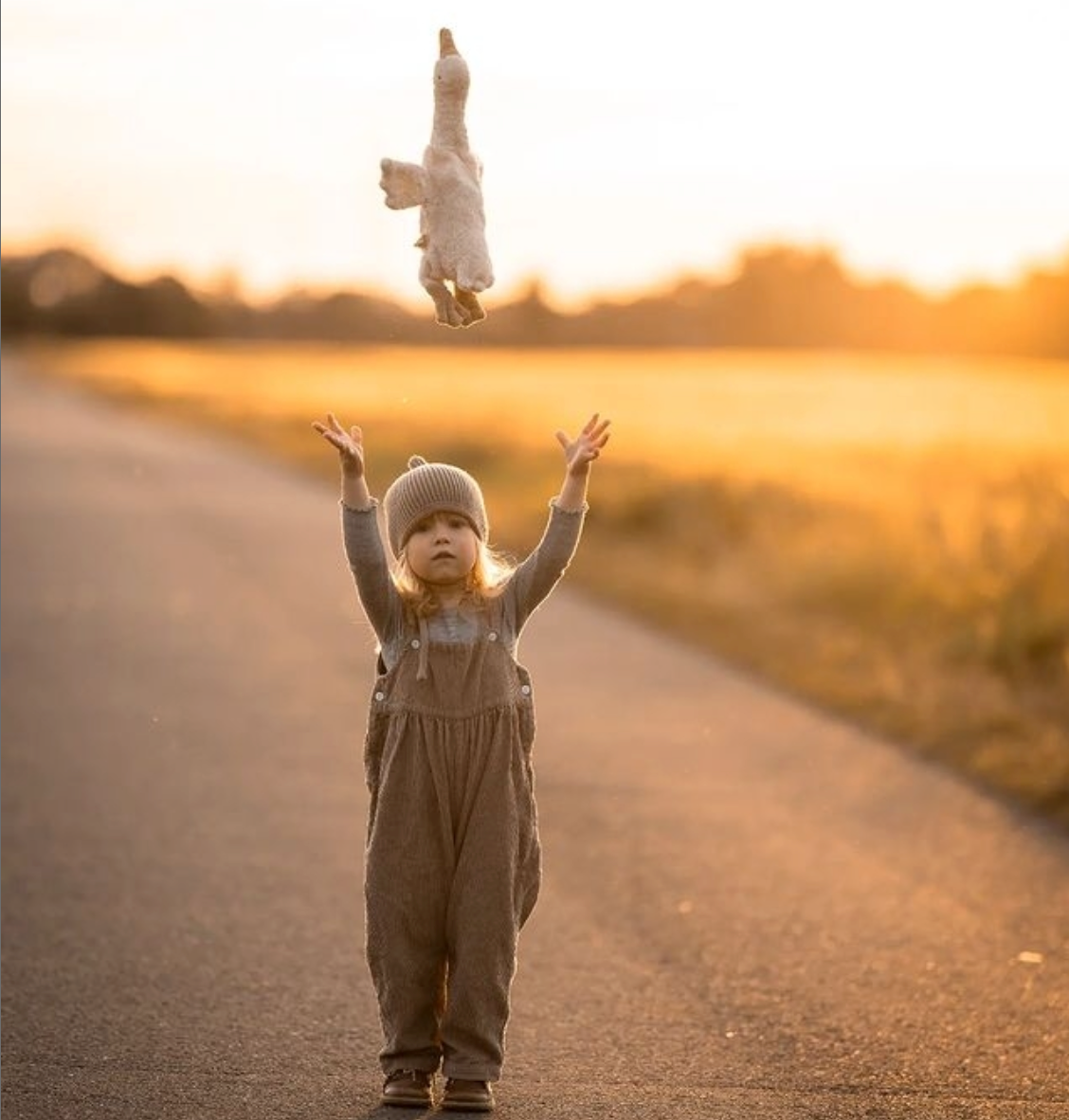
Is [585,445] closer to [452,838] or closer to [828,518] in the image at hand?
[452,838]

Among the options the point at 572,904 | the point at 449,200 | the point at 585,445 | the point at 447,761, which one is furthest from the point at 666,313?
the point at 449,200

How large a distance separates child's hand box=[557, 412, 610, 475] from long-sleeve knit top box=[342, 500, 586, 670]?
0.33ft

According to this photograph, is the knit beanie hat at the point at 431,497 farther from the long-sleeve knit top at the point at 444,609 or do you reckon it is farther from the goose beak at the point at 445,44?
the goose beak at the point at 445,44

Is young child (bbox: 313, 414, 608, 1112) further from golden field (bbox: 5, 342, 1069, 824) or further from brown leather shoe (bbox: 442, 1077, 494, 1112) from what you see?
golden field (bbox: 5, 342, 1069, 824)

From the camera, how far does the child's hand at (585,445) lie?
4.50m

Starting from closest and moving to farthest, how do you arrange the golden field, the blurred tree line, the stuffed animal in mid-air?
1. the stuffed animal in mid-air
2. the blurred tree line
3. the golden field

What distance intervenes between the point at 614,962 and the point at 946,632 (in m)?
6.63

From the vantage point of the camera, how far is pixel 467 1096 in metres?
4.52

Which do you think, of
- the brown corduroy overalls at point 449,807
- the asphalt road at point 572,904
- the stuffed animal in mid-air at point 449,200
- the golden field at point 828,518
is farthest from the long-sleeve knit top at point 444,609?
the asphalt road at point 572,904

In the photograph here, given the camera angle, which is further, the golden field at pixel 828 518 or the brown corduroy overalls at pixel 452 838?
the golden field at pixel 828 518

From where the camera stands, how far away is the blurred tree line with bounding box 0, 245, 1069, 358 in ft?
17.5

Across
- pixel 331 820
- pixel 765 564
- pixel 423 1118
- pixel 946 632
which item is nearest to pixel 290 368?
pixel 765 564

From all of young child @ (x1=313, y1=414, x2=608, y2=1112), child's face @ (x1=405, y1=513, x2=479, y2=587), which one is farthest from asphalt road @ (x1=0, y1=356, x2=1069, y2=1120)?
child's face @ (x1=405, y1=513, x2=479, y2=587)

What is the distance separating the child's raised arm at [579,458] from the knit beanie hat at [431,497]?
0.60 ft
